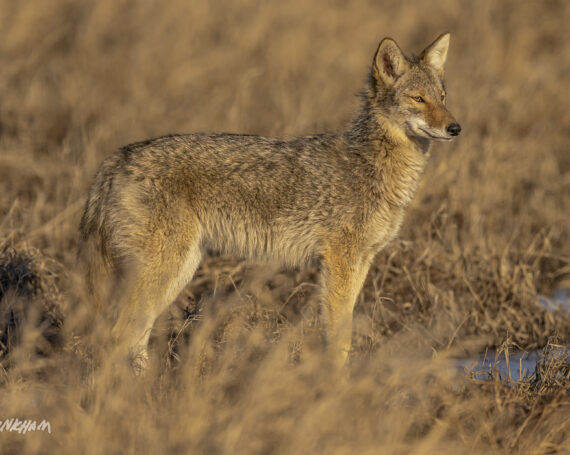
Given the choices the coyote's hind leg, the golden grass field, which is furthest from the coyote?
the golden grass field

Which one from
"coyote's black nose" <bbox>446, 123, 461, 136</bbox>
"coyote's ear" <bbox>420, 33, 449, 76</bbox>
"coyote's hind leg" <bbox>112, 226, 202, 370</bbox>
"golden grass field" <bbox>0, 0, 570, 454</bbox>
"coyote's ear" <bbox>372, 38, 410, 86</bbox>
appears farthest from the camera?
"coyote's ear" <bbox>420, 33, 449, 76</bbox>

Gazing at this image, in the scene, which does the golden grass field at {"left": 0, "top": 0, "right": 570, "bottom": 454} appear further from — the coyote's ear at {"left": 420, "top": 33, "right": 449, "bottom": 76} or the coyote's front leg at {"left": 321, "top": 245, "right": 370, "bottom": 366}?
the coyote's ear at {"left": 420, "top": 33, "right": 449, "bottom": 76}

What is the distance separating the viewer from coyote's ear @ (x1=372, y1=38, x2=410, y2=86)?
5.41m

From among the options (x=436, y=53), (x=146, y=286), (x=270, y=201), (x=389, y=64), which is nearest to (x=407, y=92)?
(x=389, y=64)

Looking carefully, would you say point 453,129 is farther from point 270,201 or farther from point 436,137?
point 270,201

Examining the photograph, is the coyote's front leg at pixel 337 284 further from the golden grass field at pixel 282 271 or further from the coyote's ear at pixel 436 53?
the coyote's ear at pixel 436 53

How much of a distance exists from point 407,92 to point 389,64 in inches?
10.5

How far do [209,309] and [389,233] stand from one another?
140 cm

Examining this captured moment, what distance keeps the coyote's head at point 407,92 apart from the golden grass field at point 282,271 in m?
0.54

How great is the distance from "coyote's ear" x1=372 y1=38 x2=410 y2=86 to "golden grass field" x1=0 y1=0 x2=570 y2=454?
553 mm

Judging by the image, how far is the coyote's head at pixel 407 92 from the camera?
5273mm

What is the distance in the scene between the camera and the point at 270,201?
5.23m

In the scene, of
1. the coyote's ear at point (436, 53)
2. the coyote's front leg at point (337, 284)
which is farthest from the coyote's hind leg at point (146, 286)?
the coyote's ear at point (436, 53)

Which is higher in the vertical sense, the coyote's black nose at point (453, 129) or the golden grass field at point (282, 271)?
the coyote's black nose at point (453, 129)
